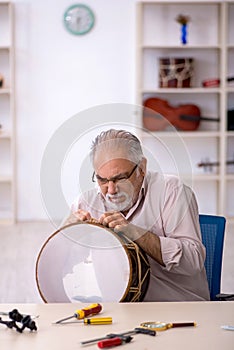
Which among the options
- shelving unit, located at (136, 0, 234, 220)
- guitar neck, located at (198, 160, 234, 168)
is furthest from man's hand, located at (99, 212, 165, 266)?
guitar neck, located at (198, 160, 234, 168)

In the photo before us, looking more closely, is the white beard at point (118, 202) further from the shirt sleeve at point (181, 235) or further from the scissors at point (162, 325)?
the scissors at point (162, 325)

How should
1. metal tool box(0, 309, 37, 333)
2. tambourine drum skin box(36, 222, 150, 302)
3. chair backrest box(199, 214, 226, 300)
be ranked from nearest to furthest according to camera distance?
metal tool box(0, 309, 37, 333) → tambourine drum skin box(36, 222, 150, 302) → chair backrest box(199, 214, 226, 300)

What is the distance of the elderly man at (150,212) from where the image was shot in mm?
2225

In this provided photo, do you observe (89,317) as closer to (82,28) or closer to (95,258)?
(95,258)

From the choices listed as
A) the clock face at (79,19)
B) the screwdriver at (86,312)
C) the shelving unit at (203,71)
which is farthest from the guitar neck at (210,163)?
the screwdriver at (86,312)

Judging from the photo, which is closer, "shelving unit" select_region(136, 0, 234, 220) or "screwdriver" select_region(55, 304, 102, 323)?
"screwdriver" select_region(55, 304, 102, 323)

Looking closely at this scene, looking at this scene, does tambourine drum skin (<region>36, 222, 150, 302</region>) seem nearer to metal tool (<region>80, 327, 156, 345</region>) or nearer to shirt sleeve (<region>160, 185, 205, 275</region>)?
shirt sleeve (<region>160, 185, 205, 275</region>)

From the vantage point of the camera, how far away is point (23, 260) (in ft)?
18.8

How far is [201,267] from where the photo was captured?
245cm

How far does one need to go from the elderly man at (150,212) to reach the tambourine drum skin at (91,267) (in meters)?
0.04

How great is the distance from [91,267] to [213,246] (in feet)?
1.97

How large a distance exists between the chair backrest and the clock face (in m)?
4.76

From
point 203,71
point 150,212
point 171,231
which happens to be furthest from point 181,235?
point 203,71

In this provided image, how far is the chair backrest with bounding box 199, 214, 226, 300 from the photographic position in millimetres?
2678
